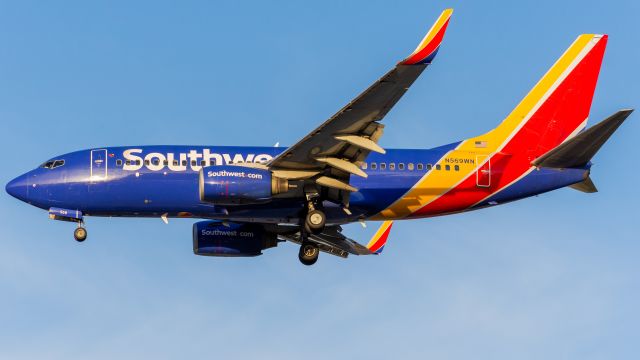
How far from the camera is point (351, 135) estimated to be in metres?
43.7

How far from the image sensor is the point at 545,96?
172 ft

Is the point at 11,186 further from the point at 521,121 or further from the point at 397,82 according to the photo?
the point at 521,121

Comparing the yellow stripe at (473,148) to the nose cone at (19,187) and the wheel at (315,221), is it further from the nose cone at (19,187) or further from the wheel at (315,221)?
the nose cone at (19,187)

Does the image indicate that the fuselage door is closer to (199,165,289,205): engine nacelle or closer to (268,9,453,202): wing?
(268,9,453,202): wing

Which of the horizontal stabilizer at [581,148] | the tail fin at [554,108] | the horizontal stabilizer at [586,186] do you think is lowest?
the horizontal stabilizer at [586,186]

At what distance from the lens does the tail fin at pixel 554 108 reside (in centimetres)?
5100

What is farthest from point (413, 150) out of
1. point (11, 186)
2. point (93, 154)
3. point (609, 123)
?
point (11, 186)

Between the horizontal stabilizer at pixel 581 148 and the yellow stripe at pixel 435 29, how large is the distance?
772 centimetres

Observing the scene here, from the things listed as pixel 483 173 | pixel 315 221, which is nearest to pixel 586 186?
pixel 483 173

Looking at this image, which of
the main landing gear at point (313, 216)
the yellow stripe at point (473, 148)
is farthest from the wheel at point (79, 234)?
the yellow stripe at point (473, 148)

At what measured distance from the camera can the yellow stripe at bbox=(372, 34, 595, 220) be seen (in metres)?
49.6

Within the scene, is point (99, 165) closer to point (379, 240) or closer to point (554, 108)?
point (379, 240)

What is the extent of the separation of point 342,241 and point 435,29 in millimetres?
17256

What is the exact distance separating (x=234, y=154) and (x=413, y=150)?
24.4 ft
